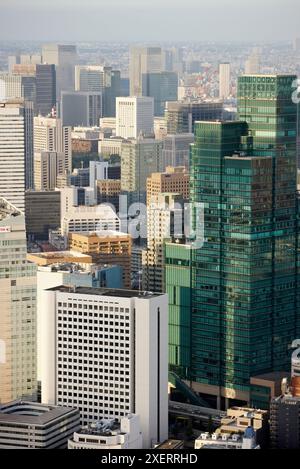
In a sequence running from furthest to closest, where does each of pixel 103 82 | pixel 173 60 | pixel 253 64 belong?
pixel 103 82 → pixel 173 60 → pixel 253 64

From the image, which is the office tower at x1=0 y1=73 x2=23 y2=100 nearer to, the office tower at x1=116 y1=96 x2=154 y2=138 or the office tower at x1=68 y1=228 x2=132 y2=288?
the office tower at x1=116 y1=96 x2=154 y2=138

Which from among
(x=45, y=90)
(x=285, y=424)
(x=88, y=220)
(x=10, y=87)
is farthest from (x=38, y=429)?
(x=45, y=90)

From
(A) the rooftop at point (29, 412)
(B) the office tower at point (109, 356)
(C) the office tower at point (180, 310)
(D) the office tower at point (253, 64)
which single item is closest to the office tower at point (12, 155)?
(C) the office tower at point (180, 310)

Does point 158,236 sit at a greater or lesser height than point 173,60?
lesser

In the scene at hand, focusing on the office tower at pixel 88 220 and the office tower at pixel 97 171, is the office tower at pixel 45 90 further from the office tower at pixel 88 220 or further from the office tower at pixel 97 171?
the office tower at pixel 88 220

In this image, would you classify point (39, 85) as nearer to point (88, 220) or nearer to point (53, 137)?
point (53, 137)

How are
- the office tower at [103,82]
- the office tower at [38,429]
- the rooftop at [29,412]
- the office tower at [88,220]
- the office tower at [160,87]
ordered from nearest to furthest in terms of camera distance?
1. the office tower at [38,429]
2. the rooftop at [29,412]
3. the office tower at [88,220]
4. the office tower at [160,87]
5. the office tower at [103,82]

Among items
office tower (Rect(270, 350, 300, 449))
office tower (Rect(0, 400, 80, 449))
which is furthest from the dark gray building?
office tower (Rect(0, 400, 80, 449))
